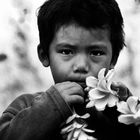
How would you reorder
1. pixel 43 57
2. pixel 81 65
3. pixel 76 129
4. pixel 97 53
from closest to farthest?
pixel 76 129
pixel 81 65
pixel 97 53
pixel 43 57

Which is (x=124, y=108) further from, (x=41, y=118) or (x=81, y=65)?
(x=81, y=65)

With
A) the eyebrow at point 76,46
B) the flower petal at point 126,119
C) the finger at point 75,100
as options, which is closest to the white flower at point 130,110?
the flower petal at point 126,119

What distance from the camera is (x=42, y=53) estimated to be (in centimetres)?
192

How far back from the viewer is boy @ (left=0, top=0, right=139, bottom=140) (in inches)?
54.3

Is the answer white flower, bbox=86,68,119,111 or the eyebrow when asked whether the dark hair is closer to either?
the eyebrow

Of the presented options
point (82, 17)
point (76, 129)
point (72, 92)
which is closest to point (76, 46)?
point (82, 17)

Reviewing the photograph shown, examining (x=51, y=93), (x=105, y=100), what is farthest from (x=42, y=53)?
(x=105, y=100)

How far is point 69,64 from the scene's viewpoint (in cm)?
162

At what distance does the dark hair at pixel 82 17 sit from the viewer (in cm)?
173

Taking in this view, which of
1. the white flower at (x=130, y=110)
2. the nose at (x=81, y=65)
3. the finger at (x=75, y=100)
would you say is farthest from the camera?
the nose at (x=81, y=65)

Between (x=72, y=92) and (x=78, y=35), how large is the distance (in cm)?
34

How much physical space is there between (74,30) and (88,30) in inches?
2.2

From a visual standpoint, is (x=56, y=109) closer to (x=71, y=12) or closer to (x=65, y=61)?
(x=65, y=61)

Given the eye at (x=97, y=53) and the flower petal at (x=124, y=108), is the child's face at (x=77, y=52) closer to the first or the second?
the eye at (x=97, y=53)
